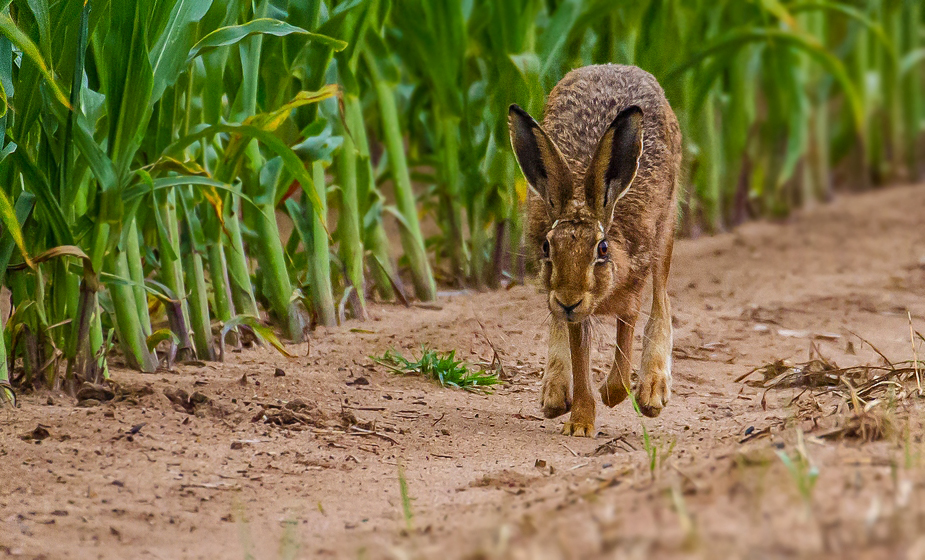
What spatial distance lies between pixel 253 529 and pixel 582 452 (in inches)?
47.0

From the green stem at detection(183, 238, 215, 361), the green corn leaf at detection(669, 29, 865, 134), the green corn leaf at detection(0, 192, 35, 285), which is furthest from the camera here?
the green corn leaf at detection(669, 29, 865, 134)

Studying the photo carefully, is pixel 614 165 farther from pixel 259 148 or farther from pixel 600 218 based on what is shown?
pixel 259 148

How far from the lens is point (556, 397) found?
144 inches

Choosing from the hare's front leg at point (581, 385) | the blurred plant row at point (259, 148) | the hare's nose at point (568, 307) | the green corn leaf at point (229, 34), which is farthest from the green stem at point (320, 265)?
the hare's nose at point (568, 307)

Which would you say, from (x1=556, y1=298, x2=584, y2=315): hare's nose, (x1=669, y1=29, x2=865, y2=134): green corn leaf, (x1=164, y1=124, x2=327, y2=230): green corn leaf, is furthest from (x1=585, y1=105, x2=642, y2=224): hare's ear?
(x1=669, y1=29, x2=865, y2=134): green corn leaf

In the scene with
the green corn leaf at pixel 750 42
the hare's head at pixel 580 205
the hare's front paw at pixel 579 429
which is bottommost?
the hare's front paw at pixel 579 429

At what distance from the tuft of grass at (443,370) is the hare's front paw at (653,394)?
0.68 m

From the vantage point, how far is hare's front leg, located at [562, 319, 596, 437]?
11.8 feet

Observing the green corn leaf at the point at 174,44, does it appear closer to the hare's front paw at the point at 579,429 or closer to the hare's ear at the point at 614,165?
the hare's ear at the point at 614,165

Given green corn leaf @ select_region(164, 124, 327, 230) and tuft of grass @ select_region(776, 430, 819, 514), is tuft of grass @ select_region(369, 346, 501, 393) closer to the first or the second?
green corn leaf @ select_region(164, 124, 327, 230)

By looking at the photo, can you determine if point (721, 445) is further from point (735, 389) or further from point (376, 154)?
point (376, 154)

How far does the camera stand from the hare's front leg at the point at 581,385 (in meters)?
3.58

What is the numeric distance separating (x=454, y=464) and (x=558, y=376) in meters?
0.62

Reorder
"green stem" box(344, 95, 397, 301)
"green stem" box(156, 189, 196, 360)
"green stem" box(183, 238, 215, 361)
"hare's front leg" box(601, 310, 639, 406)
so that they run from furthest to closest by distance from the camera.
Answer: "green stem" box(344, 95, 397, 301)
"green stem" box(183, 238, 215, 361)
"green stem" box(156, 189, 196, 360)
"hare's front leg" box(601, 310, 639, 406)
